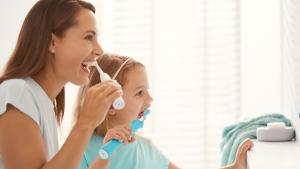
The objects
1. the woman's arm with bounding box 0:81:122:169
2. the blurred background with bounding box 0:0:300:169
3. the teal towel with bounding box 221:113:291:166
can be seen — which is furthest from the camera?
the blurred background with bounding box 0:0:300:169

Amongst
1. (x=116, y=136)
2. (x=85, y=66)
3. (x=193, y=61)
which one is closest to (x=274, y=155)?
(x=116, y=136)

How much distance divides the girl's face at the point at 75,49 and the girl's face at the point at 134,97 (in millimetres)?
330

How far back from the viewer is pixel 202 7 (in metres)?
3.12

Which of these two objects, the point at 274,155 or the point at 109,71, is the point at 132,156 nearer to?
the point at 109,71

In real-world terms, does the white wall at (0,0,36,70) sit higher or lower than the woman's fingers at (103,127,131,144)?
higher

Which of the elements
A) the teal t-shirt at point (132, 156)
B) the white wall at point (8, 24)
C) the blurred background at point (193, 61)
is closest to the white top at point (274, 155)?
the teal t-shirt at point (132, 156)

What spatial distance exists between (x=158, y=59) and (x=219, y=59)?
319 millimetres

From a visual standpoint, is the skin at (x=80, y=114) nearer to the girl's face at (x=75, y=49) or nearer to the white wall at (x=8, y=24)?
the girl's face at (x=75, y=49)

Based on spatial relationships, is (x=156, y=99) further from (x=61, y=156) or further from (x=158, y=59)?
(x=61, y=156)

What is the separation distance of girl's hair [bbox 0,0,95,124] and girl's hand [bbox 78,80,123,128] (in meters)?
0.16

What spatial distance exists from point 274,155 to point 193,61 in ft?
4.73

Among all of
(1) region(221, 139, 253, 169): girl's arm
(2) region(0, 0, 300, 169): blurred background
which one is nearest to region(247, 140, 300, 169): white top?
(1) region(221, 139, 253, 169): girl's arm

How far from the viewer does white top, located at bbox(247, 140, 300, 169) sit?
4.94 ft

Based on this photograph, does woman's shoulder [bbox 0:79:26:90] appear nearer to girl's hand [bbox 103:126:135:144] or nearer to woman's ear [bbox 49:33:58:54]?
woman's ear [bbox 49:33:58:54]
